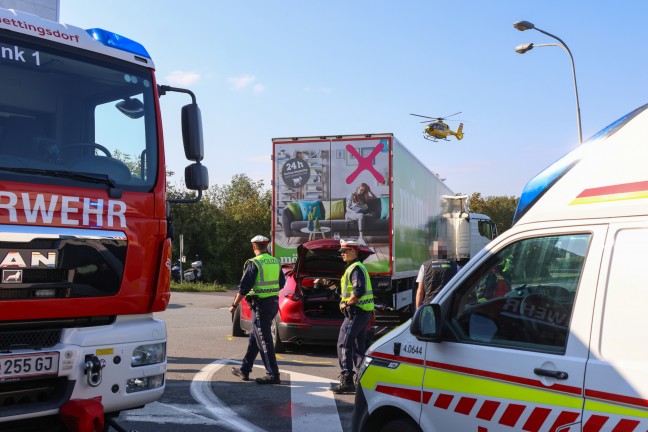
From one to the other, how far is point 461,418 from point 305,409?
377 centimetres

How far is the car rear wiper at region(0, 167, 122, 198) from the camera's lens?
4.23m

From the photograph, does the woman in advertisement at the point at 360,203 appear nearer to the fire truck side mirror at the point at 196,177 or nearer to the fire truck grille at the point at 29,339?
the fire truck side mirror at the point at 196,177

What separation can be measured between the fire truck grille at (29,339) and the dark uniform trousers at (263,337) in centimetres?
407

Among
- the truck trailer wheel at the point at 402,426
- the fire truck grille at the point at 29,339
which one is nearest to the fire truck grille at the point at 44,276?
the fire truck grille at the point at 29,339

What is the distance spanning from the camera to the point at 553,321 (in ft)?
9.95

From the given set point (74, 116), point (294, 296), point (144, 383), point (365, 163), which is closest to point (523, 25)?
point (365, 163)

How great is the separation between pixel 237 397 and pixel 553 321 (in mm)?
4989

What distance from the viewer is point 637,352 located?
261 cm

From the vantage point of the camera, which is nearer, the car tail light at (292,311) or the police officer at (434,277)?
the police officer at (434,277)

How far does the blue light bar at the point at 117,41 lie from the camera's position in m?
5.02

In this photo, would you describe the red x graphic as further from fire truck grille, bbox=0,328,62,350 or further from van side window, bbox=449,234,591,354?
van side window, bbox=449,234,591,354

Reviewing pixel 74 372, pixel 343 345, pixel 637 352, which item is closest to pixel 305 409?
pixel 343 345

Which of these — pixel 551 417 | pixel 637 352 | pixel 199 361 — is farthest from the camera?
pixel 199 361

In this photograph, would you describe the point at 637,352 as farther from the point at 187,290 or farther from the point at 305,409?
the point at 187,290
